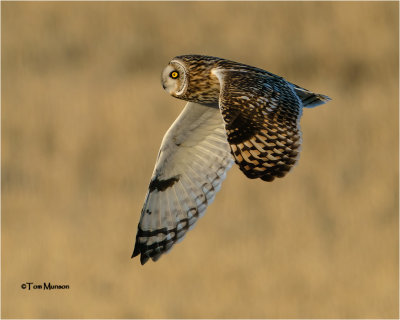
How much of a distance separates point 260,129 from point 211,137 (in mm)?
1488

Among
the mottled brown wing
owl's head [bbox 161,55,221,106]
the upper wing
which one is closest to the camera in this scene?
the mottled brown wing

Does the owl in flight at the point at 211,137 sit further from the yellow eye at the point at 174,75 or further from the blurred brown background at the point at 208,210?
the blurred brown background at the point at 208,210

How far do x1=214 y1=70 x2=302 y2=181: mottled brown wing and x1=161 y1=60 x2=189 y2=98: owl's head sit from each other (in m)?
0.65

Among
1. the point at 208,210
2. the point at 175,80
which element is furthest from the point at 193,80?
the point at 208,210

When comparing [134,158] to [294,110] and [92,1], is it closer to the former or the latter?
[92,1]

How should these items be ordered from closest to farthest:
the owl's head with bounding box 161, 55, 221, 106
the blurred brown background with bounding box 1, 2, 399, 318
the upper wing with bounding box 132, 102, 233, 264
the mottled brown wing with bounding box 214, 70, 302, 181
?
the mottled brown wing with bounding box 214, 70, 302, 181 < the owl's head with bounding box 161, 55, 221, 106 < the upper wing with bounding box 132, 102, 233, 264 < the blurred brown background with bounding box 1, 2, 399, 318

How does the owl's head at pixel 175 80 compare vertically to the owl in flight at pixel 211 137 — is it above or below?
above

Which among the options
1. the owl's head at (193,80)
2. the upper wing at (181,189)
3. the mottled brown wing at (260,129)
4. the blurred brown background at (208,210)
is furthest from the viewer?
the blurred brown background at (208,210)

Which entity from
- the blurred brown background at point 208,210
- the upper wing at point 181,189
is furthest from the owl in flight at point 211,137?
the blurred brown background at point 208,210

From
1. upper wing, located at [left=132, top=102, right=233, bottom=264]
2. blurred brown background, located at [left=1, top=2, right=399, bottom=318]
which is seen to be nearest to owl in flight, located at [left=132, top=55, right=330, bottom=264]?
upper wing, located at [left=132, top=102, right=233, bottom=264]

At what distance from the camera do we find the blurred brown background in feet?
30.1

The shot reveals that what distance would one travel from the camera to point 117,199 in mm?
9555

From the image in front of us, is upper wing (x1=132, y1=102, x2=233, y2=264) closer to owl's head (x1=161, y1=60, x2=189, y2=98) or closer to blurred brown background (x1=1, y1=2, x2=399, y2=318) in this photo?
owl's head (x1=161, y1=60, x2=189, y2=98)

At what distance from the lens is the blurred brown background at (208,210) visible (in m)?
9.16
